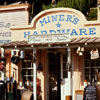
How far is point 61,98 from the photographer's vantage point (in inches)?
582

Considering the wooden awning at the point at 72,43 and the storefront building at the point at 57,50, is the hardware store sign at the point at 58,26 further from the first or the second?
the wooden awning at the point at 72,43

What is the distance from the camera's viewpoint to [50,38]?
43.3ft

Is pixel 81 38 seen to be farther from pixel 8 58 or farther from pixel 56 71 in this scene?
pixel 8 58

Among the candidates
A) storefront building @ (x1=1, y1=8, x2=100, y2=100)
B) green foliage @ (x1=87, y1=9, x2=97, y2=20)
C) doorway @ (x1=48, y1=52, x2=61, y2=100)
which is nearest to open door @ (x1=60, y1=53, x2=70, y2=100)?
storefront building @ (x1=1, y1=8, x2=100, y2=100)

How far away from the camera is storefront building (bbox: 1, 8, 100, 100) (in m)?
13.0

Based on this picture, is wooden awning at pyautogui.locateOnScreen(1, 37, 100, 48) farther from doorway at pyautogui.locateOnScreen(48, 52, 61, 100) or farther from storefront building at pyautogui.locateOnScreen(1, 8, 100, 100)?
doorway at pyautogui.locateOnScreen(48, 52, 61, 100)

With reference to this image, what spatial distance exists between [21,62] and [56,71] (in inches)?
70.1

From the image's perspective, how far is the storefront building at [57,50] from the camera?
13.0 meters

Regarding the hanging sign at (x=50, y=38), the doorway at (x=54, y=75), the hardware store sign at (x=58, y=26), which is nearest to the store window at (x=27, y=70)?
the doorway at (x=54, y=75)

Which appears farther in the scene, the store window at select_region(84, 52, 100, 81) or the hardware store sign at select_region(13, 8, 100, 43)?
the store window at select_region(84, 52, 100, 81)

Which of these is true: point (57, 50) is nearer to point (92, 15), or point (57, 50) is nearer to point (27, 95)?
point (27, 95)

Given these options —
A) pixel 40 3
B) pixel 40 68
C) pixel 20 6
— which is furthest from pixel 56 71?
pixel 40 3

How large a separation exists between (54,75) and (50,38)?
2.89 meters

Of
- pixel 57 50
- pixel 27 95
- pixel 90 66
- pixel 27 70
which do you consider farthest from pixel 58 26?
pixel 27 95
